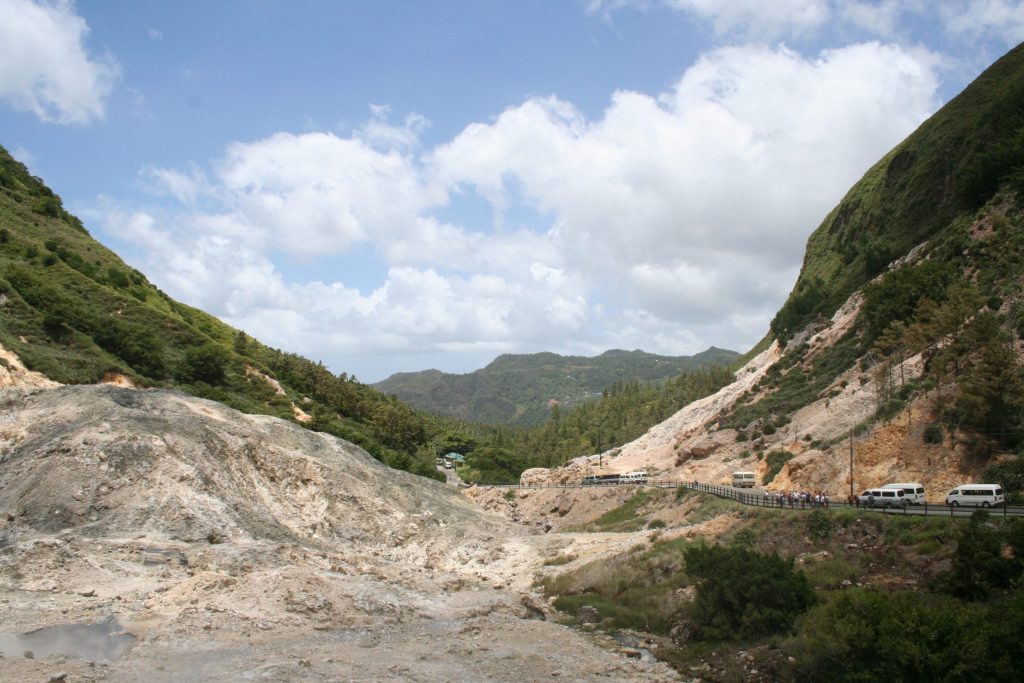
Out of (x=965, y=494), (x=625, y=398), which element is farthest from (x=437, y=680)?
(x=625, y=398)

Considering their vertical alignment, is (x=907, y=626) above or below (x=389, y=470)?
below

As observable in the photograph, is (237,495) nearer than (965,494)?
No

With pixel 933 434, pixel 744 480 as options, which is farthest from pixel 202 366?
pixel 933 434

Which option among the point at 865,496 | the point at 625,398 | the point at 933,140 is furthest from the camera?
the point at 625,398

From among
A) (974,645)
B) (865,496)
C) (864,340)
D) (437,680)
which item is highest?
(864,340)

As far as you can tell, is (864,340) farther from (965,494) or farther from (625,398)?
(625,398)

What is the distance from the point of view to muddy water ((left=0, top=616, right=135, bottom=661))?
24047mm

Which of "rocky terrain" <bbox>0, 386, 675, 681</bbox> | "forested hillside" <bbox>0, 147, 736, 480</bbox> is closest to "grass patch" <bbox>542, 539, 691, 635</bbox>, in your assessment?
"rocky terrain" <bbox>0, 386, 675, 681</bbox>

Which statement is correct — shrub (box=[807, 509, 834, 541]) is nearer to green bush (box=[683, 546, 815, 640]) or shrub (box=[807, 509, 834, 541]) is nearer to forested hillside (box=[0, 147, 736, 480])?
green bush (box=[683, 546, 815, 640])

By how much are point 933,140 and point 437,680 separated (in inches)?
3400

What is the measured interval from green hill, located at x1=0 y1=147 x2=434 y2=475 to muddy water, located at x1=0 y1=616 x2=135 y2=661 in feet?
104

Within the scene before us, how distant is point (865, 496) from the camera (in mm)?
36688

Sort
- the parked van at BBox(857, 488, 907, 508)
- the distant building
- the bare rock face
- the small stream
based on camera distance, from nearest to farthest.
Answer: the small stream → the parked van at BBox(857, 488, 907, 508) → the bare rock face → the distant building

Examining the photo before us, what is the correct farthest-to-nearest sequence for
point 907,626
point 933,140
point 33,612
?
1. point 933,140
2. point 33,612
3. point 907,626
